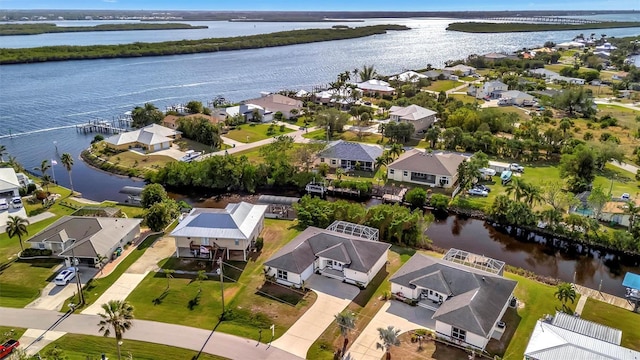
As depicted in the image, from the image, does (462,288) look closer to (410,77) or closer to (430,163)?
(430,163)

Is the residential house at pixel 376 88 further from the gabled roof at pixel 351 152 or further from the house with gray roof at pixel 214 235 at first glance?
the house with gray roof at pixel 214 235

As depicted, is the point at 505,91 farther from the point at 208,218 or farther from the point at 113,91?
the point at 113,91

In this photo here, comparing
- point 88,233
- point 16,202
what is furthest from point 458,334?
point 16,202

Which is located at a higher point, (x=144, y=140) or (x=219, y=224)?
(x=219, y=224)

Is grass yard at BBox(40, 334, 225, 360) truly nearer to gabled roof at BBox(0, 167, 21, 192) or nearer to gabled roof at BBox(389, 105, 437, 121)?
gabled roof at BBox(0, 167, 21, 192)

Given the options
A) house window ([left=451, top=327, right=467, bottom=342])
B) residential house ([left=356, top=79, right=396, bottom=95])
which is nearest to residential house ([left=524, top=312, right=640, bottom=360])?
house window ([left=451, top=327, right=467, bottom=342])

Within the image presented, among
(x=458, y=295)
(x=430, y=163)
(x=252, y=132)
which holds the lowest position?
(x=252, y=132)

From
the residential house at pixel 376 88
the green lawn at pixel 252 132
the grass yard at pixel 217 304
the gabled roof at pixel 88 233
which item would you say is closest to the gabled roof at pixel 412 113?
the green lawn at pixel 252 132
